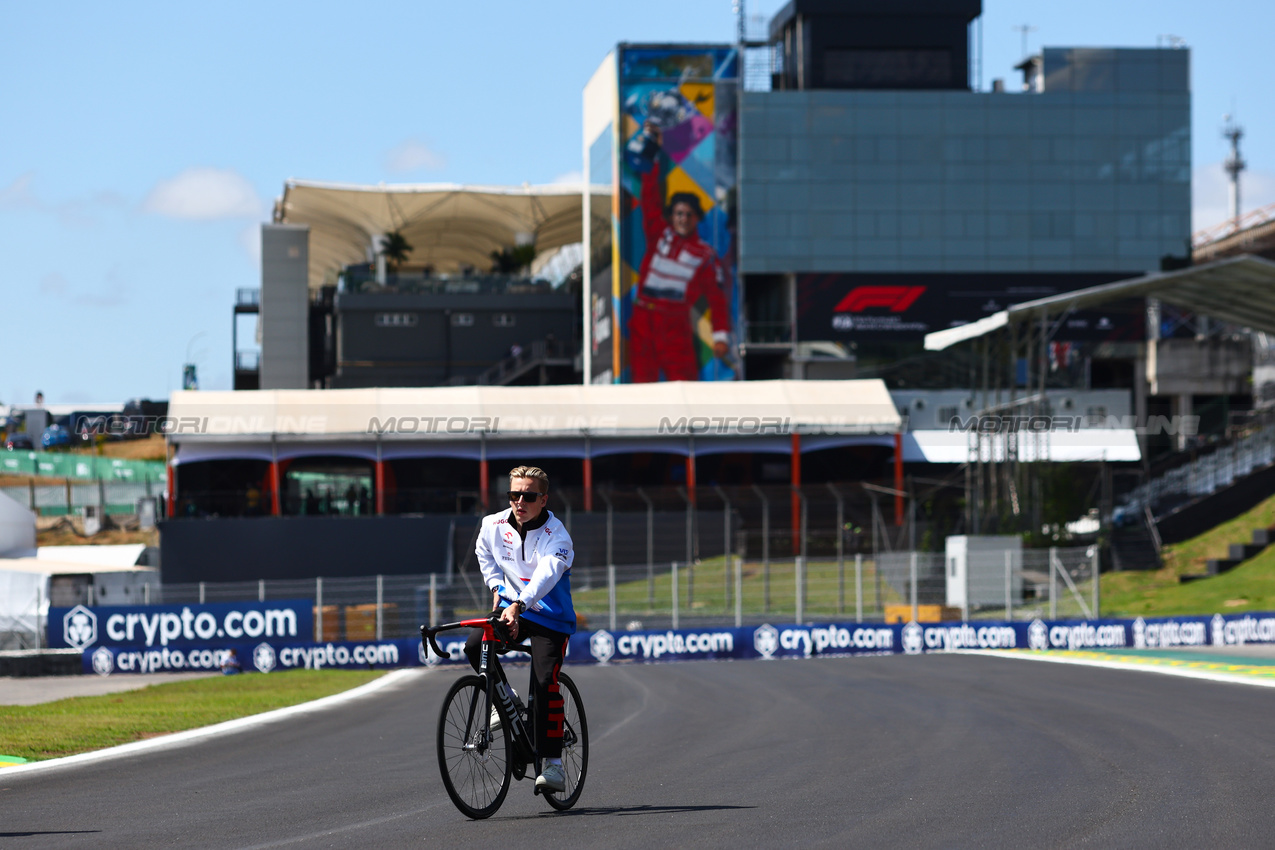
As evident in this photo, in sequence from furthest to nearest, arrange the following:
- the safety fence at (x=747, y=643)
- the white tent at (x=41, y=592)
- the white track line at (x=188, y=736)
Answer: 1. the white tent at (x=41, y=592)
2. the safety fence at (x=747, y=643)
3. the white track line at (x=188, y=736)

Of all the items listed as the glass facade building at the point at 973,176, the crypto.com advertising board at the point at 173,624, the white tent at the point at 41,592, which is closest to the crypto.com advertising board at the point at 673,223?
the glass facade building at the point at 973,176

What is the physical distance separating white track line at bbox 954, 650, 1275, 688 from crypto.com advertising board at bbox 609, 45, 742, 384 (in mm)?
41465

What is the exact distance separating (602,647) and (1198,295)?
24211 millimetres

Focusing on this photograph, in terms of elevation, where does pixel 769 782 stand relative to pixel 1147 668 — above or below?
above

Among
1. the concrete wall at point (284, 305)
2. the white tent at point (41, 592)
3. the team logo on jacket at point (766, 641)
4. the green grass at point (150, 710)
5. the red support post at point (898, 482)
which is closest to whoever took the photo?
the green grass at point (150, 710)

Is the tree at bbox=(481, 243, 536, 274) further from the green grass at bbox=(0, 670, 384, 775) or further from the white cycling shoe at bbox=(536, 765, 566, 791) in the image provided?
the white cycling shoe at bbox=(536, 765, 566, 791)

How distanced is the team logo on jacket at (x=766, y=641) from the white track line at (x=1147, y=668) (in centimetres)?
377

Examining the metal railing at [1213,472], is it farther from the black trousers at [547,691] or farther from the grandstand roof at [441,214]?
the black trousers at [547,691]

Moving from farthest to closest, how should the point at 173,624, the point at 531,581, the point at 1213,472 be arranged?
the point at 1213,472 < the point at 173,624 < the point at 531,581

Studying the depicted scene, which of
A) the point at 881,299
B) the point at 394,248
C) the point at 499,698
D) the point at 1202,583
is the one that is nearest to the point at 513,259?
the point at 394,248

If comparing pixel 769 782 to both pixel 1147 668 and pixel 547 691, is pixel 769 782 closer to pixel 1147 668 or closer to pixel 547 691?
pixel 547 691

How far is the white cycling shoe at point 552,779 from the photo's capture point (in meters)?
8.02

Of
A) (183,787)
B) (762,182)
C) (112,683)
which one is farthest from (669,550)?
(183,787)

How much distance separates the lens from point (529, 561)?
805 cm
